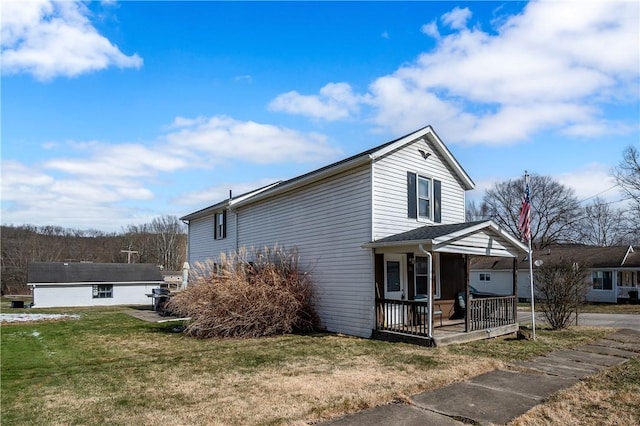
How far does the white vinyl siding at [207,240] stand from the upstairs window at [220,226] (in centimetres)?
19

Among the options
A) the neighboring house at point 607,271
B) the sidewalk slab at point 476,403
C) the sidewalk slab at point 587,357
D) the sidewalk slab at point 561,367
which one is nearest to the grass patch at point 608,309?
the neighboring house at point 607,271

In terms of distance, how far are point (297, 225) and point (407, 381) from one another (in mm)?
8622

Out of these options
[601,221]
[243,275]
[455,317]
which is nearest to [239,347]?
[243,275]

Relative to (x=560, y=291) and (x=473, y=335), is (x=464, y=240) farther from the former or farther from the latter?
(x=560, y=291)

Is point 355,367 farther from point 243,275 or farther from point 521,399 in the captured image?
point 243,275

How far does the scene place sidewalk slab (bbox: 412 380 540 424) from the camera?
543 cm

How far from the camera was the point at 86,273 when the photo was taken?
3478 centimetres

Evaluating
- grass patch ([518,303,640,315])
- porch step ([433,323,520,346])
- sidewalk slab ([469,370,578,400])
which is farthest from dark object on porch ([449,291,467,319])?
grass patch ([518,303,640,315])

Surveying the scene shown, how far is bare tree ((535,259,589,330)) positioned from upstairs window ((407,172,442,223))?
400 centimetres

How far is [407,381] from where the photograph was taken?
7.00 m

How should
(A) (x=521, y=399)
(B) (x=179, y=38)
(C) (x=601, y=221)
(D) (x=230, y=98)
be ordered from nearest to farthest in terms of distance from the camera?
(A) (x=521, y=399) < (B) (x=179, y=38) < (D) (x=230, y=98) < (C) (x=601, y=221)

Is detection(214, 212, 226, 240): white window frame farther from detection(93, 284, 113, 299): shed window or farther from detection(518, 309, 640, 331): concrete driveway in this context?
detection(93, 284, 113, 299): shed window

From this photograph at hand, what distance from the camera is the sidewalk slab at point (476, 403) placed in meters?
5.43

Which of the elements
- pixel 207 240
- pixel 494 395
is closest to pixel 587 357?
pixel 494 395
